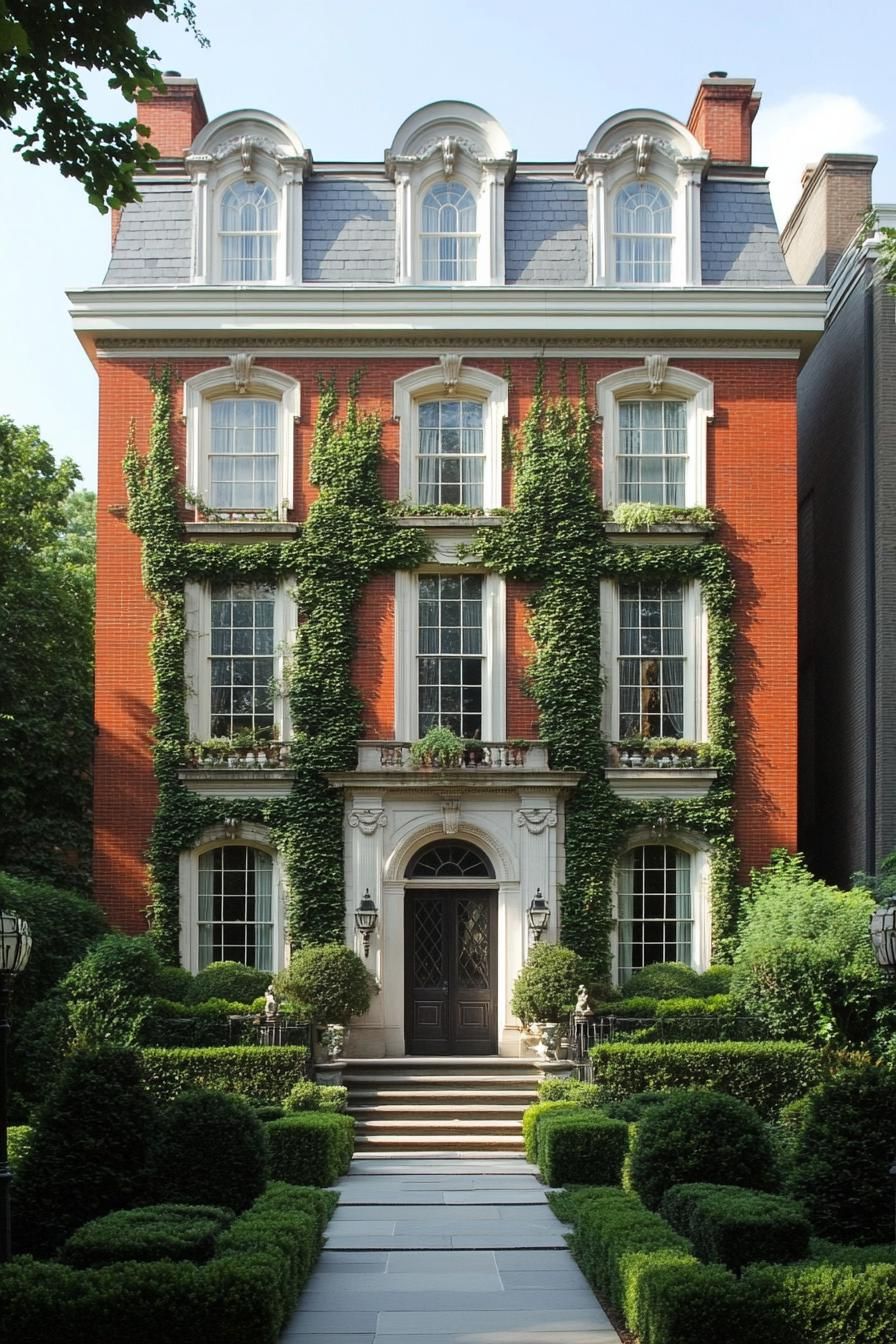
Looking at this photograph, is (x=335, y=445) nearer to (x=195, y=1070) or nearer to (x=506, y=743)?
(x=506, y=743)

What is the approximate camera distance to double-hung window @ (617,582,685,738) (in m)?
28.2

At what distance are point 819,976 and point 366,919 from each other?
6.58m

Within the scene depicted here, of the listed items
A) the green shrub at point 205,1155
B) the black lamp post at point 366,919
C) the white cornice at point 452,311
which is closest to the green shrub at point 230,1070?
the black lamp post at point 366,919

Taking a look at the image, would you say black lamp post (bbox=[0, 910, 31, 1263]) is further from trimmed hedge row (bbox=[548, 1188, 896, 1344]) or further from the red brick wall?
the red brick wall

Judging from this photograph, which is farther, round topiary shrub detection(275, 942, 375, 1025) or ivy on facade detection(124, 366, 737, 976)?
ivy on facade detection(124, 366, 737, 976)

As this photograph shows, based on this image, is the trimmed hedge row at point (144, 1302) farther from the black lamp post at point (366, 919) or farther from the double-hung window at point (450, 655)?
the double-hung window at point (450, 655)

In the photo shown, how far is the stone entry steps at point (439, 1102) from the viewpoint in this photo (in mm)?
23094

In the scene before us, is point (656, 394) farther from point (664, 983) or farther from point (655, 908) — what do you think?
point (664, 983)

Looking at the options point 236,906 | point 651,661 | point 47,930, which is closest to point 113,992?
point 47,930

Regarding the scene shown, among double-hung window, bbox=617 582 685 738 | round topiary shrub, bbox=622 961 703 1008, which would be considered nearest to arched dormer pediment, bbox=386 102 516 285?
double-hung window, bbox=617 582 685 738

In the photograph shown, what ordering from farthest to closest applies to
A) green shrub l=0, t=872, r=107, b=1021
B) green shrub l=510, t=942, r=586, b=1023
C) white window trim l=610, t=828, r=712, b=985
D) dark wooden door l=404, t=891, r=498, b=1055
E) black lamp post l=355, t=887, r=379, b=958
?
1. white window trim l=610, t=828, r=712, b=985
2. dark wooden door l=404, t=891, r=498, b=1055
3. black lamp post l=355, t=887, r=379, b=958
4. green shrub l=510, t=942, r=586, b=1023
5. green shrub l=0, t=872, r=107, b=1021

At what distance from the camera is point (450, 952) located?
90.5 ft

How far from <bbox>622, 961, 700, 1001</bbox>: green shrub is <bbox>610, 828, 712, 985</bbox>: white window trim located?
787 millimetres

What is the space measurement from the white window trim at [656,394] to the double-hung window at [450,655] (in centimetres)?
268
